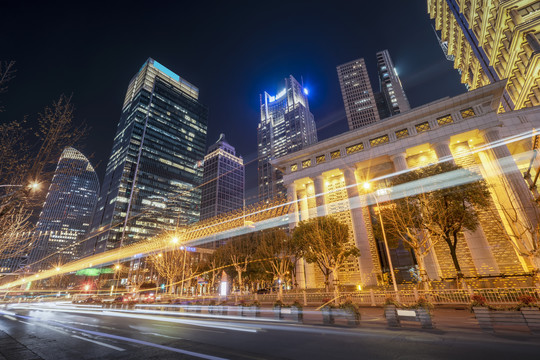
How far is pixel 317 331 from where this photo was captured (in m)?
10.4

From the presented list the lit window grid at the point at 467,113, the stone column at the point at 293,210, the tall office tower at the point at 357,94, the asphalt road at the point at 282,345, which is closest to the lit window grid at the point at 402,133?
the lit window grid at the point at 467,113

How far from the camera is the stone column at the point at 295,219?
3269 centimetres

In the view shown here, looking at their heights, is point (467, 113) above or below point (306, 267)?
above

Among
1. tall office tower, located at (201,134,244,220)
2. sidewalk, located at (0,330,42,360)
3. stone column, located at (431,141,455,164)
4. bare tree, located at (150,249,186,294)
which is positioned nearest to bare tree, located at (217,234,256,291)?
bare tree, located at (150,249,186,294)

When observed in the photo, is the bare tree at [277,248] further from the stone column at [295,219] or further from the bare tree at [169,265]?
the bare tree at [169,265]

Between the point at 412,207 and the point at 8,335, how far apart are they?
27120 millimetres

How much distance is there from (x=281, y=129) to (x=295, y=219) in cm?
13124

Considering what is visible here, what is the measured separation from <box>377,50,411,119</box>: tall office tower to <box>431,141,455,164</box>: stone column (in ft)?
350

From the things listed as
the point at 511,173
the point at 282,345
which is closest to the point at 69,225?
the point at 282,345

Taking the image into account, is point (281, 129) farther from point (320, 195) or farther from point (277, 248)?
point (277, 248)

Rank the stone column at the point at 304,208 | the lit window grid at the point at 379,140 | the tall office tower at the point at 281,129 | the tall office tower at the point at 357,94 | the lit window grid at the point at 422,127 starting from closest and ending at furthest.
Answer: the lit window grid at the point at 422,127 → the lit window grid at the point at 379,140 → the stone column at the point at 304,208 → the tall office tower at the point at 357,94 → the tall office tower at the point at 281,129

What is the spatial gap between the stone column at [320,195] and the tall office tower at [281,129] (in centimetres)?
9318

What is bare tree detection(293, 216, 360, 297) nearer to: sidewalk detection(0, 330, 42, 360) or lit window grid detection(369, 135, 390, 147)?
lit window grid detection(369, 135, 390, 147)

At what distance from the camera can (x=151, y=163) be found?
396ft
